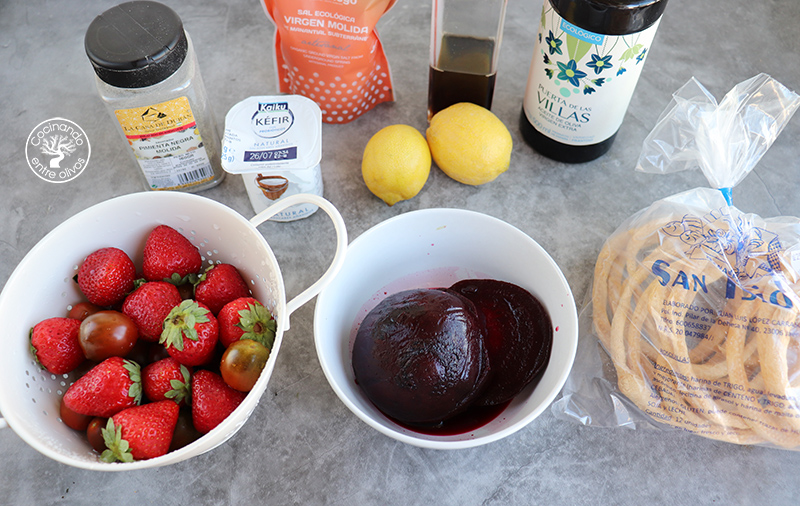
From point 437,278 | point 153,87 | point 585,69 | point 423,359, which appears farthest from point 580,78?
point 153,87

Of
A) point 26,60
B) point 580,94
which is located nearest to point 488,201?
point 580,94

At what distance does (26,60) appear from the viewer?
1024mm

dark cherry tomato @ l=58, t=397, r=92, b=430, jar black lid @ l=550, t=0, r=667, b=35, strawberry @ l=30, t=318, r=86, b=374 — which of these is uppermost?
jar black lid @ l=550, t=0, r=667, b=35

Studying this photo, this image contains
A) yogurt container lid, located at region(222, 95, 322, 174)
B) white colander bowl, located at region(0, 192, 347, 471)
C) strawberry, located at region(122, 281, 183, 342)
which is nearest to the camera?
white colander bowl, located at region(0, 192, 347, 471)

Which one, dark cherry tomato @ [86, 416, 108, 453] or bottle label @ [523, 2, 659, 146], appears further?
bottle label @ [523, 2, 659, 146]

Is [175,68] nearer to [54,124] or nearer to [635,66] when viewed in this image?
[54,124]

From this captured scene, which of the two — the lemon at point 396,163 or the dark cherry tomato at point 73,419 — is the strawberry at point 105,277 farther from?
the lemon at point 396,163

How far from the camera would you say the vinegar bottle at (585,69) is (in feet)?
2.24

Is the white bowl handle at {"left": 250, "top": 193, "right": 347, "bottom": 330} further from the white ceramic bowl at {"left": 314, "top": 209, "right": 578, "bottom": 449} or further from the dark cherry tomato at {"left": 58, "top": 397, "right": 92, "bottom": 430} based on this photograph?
the dark cherry tomato at {"left": 58, "top": 397, "right": 92, "bottom": 430}

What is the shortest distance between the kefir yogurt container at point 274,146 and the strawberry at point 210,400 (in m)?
0.28

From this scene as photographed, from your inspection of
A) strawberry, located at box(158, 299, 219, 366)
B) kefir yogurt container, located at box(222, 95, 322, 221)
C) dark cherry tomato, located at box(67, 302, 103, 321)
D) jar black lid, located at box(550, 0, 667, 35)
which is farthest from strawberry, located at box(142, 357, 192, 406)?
jar black lid, located at box(550, 0, 667, 35)

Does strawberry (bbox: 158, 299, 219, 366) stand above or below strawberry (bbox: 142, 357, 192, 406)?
above

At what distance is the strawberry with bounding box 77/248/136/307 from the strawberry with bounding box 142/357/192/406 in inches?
4.5

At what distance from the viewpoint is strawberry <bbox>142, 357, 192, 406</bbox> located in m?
0.60
